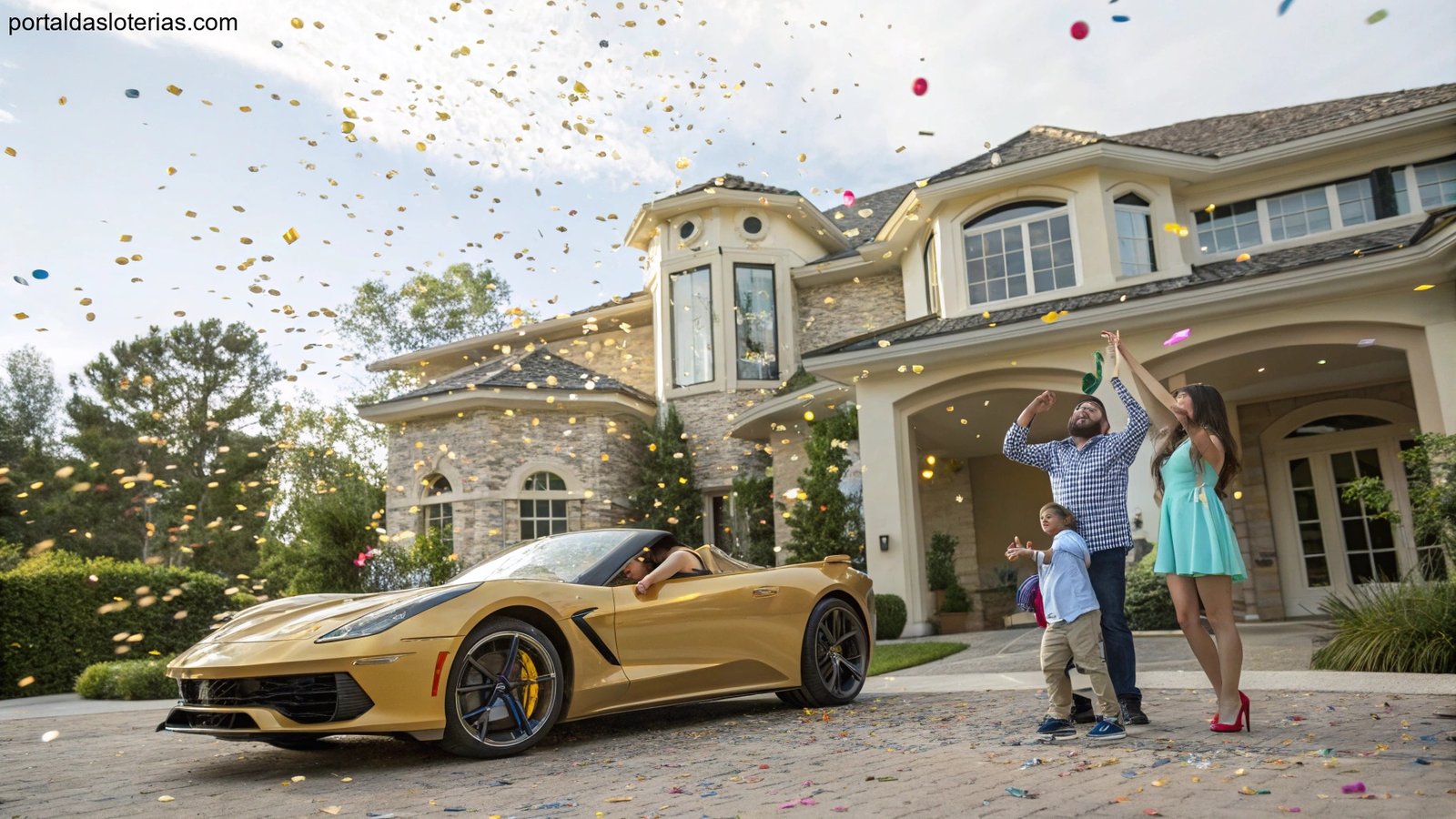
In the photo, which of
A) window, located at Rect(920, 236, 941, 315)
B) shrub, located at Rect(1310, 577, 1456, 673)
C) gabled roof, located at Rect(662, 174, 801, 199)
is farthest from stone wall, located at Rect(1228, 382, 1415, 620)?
gabled roof, located at Rect(662, 174, 801, 199)

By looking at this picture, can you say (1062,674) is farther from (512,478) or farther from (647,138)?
(512,478)

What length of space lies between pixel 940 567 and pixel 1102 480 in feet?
36.4

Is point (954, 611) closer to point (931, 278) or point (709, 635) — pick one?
point (931, 278)

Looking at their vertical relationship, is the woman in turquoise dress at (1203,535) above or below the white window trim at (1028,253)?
below

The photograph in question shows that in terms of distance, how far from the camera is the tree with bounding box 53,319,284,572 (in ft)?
120

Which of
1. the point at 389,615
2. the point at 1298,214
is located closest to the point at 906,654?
the point at 389,615

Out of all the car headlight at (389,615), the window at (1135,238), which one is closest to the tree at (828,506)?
the window at (1135,238)

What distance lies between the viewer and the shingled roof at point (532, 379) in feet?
62.2

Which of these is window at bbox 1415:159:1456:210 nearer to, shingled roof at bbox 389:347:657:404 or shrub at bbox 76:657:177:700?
shingled roof at bbox 389:347:657:404

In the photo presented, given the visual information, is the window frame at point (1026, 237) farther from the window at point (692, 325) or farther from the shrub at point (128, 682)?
the shrub at point (128, 682)

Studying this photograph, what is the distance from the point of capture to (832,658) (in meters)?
6.49

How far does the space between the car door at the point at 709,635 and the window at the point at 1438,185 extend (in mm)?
12453

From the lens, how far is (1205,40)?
25.5 ft

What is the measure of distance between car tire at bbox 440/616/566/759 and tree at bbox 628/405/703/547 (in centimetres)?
1426
